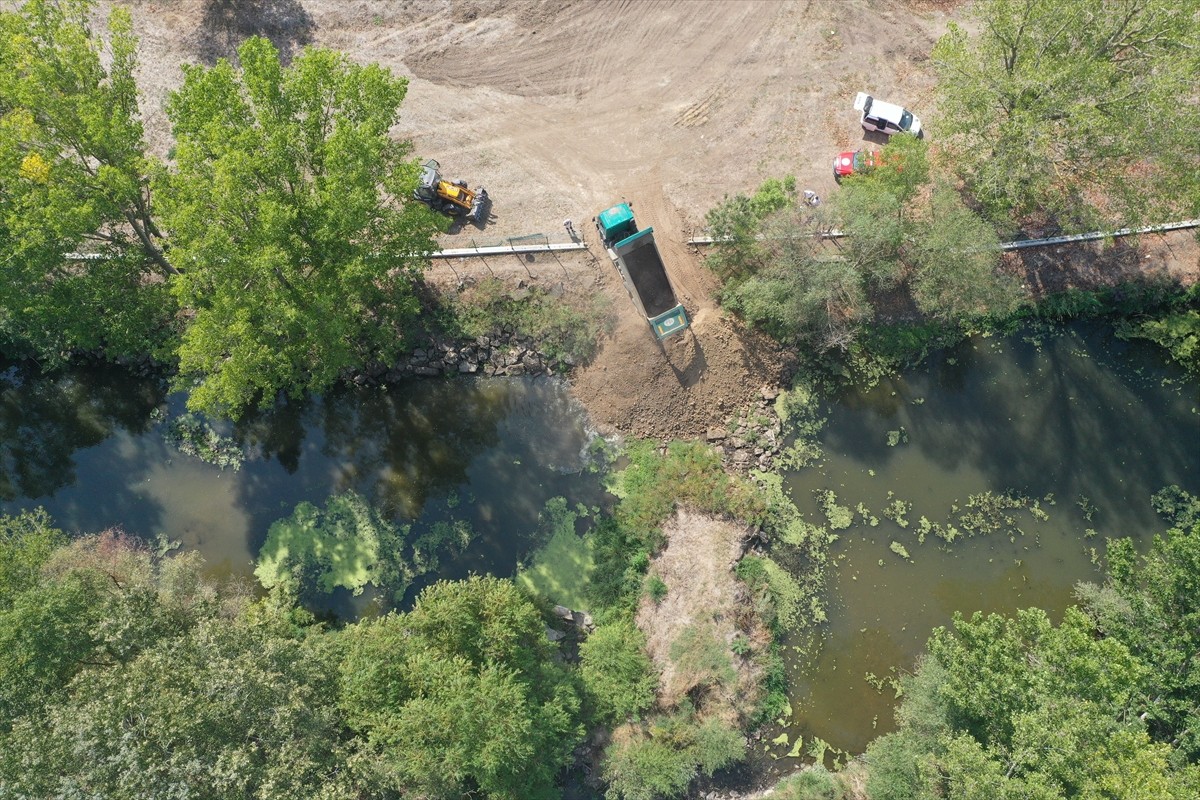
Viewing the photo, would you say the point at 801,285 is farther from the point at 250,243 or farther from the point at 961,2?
the point at 250,243

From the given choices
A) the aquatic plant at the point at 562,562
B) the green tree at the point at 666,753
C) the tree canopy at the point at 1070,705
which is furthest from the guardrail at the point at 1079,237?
the green tree at the point at 666,753

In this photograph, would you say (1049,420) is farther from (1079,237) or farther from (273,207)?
(273,207)

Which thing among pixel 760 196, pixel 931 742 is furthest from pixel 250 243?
pixel 931 742

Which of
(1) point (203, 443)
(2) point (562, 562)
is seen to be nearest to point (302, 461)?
(1) point (203, 443)

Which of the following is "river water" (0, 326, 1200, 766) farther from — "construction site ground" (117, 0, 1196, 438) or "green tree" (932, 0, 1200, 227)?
"green tree" (932, 0, 1200, 227)

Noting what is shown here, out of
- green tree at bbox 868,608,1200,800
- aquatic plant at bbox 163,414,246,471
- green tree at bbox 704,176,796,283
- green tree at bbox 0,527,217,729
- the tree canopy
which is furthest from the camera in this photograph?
aquatic plant at bbox 163,414,246,471

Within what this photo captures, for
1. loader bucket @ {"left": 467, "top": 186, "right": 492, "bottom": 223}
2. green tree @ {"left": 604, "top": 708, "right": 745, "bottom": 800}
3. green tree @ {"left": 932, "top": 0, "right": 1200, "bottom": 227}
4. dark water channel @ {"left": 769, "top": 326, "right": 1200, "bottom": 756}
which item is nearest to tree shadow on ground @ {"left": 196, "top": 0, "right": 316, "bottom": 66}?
loader bucket @ {"left": 467, "top": 186, "right": 492, "bottom": 223}

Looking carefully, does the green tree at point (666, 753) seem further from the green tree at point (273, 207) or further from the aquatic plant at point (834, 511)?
the green tree at point (273, 207)

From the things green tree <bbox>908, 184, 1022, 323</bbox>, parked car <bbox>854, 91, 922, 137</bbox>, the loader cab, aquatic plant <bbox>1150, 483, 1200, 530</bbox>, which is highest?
the loader cab
